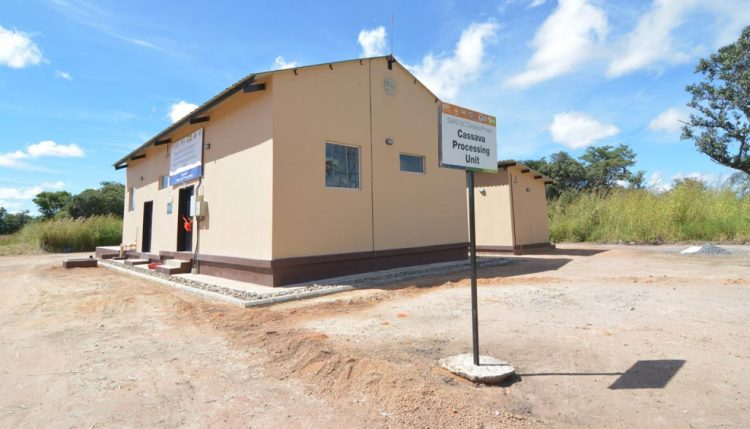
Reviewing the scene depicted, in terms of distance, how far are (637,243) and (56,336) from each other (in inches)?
772

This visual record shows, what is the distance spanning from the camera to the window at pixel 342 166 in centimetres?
914

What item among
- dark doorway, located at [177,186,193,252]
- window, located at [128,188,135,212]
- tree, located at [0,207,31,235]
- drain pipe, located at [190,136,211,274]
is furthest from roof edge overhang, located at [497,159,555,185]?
tree, located at [0,207,31,235]

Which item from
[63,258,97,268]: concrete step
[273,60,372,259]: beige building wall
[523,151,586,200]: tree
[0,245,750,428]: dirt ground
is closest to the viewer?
[0,245,750,428]: dirt ground

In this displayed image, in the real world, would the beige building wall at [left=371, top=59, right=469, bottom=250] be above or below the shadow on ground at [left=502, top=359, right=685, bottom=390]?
above

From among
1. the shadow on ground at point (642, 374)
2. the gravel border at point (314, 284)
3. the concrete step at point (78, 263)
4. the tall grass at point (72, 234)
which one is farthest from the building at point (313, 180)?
the tall grass at point (72, 234)

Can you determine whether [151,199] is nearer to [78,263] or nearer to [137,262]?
[137,262]

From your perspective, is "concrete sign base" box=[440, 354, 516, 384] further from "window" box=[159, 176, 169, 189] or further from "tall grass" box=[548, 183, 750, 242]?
"tall grass" box=[548, 183, 750, 242]

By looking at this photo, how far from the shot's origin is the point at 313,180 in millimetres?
8711

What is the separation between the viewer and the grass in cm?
2091

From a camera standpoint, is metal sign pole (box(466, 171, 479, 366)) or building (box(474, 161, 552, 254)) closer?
metal sign pole (box(466, 171, 479, 366))

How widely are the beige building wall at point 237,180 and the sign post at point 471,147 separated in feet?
17.0

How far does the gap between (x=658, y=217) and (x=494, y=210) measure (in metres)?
7.87

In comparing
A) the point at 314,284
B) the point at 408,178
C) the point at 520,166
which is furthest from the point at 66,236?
the point at 520,166

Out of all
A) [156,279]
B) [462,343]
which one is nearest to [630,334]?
[462,343]
